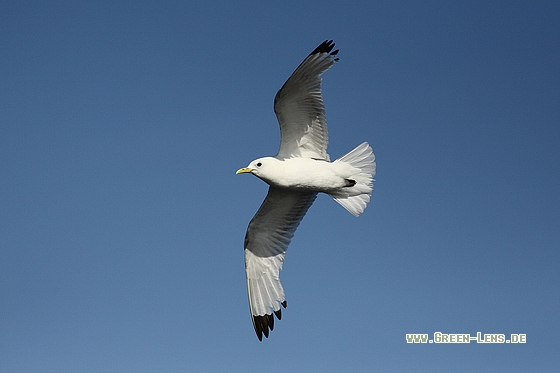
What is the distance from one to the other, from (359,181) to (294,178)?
34.2 inches

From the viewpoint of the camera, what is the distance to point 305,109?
7.89 meters

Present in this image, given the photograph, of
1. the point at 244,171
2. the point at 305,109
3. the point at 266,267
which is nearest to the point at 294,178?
the point at 244,171

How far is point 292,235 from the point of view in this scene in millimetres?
8977

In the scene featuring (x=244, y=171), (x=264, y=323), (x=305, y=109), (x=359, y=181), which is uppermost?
(x=305, y=109)

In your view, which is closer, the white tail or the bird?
the bird

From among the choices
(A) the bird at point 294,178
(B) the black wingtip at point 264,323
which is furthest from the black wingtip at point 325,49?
(B) the black wingtip at point 264,323

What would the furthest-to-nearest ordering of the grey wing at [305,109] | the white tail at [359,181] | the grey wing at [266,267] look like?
the grey wing at [266,267]
the white tail at [359,181]
the grey wing at [305,109]

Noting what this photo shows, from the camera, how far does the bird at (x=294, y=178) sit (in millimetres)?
7785

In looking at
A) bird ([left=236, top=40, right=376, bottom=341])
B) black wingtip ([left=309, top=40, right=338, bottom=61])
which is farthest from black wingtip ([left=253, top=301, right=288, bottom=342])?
black wingtip ([left=309, top=40, right=338, bottom=61])

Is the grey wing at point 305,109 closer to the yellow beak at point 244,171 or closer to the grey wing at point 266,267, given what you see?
the yellow beak at point 244,171

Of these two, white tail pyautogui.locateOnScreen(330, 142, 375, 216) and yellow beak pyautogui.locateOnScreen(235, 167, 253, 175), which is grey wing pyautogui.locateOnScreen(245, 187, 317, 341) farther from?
yellow beak pyautogui.locateOnScreen(235, 167, 253, 175)

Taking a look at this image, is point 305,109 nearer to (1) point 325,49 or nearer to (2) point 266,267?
(1) point 325,49

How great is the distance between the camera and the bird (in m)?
7.79

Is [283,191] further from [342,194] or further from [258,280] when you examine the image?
[258,280]
